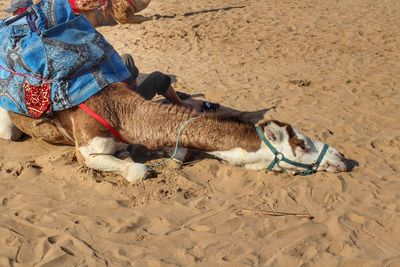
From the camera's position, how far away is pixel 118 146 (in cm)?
528

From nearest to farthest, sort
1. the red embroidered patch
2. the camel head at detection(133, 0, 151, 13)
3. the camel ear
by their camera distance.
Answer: the camel ear
the red embroidered patch
the camel head at detection(133, 0, 151, 13)

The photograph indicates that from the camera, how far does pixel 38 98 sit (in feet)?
17.4

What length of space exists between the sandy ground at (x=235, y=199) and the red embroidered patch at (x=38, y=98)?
55 cm

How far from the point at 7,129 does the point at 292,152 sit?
3.21 meters

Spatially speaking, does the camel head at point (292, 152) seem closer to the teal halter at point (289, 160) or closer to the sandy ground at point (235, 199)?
the teal halter at point (289, 160)

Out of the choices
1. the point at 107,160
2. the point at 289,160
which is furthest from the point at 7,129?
the point at 289,160

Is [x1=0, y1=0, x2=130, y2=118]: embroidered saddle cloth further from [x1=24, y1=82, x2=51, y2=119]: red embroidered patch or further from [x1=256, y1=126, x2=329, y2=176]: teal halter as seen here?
[x1=256, y1=126, x2=329, y2=176]: teal halter

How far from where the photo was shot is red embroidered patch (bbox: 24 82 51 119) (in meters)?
5.26

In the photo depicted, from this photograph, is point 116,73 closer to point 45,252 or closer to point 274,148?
point 274,148

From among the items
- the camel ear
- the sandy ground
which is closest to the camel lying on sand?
the sandy ground

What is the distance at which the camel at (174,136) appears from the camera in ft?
16.4

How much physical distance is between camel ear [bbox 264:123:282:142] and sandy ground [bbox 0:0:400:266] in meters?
0.37

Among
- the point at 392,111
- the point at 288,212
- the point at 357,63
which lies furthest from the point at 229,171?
the point at 357,63

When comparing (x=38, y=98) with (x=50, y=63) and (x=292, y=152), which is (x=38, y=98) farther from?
(x=292, y=152)
